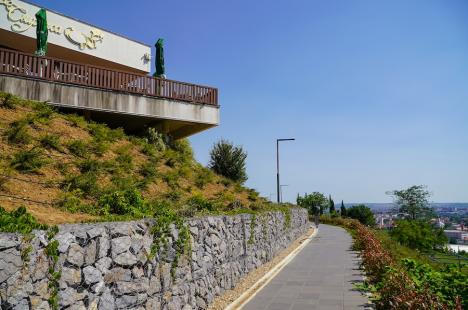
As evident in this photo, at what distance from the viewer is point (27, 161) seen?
30.6 ft

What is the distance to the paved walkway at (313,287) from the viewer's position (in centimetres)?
894

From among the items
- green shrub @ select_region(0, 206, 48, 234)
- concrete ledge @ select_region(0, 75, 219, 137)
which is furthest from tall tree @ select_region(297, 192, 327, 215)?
green shrub @ select_region(0, 206, 48, 234)

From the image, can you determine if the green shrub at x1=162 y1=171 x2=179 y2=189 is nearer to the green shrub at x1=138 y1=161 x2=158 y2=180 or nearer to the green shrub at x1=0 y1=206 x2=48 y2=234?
the green shrub at x1=138 y1=161 x2=158 y2=180

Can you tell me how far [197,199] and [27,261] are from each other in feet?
24.9

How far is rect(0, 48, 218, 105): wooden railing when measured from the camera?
47.0 feet

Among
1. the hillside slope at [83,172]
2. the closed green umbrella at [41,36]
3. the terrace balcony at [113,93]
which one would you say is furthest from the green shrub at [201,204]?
the closed green umbrella at [41,36]

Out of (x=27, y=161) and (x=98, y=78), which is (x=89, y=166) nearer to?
(x=27, y=161)

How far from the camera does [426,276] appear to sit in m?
10.2

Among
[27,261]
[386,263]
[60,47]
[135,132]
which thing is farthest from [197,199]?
[60,47]

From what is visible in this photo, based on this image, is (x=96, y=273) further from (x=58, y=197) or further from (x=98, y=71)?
(x=98, y=71)

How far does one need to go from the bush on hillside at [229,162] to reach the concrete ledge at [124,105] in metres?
4.93

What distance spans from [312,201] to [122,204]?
58.4m

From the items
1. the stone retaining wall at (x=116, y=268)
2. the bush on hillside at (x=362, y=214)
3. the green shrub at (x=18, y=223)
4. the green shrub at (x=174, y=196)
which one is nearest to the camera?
the stone retaining wall at (x=116, y=268)

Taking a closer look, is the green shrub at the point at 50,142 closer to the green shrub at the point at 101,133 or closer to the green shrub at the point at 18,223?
the green shrub at the point at 101,133
